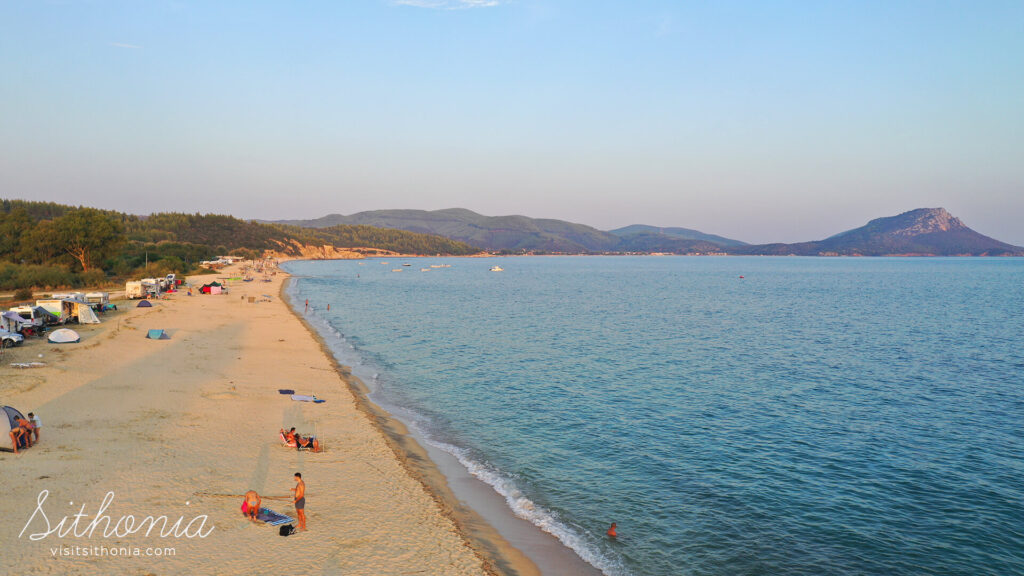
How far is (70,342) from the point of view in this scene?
3572 centimetres

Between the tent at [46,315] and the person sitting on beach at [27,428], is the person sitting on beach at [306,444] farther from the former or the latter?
the tent at [46,315]

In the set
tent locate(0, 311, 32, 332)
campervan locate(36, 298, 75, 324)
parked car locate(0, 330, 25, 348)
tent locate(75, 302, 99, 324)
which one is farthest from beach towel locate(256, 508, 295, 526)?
tent locate(75, 302, 99, 324)

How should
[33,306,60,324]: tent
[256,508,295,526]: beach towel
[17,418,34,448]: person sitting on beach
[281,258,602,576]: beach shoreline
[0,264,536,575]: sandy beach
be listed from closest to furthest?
[0,264,536,575]: sandy beach < [281,258,602,576]: beach shoreline < [256,508,295,526]: beach towel < [17,418,34,448]: person sitting on beach < [33,306,60,324]: tent

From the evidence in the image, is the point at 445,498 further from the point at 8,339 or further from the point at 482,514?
the point at 8,339

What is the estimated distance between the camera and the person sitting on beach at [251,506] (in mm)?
14281

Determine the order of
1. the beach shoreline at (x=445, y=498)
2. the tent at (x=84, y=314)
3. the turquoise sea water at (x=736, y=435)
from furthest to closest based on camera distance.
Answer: the tent at (x=84, y=314), the turquoise sea water at (x=736, y=435), the beach shoreline at (x=445, y=498)

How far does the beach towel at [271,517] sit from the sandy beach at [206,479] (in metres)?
0.28

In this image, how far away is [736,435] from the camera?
78.7 ft

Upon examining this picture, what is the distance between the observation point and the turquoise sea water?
50.3ft

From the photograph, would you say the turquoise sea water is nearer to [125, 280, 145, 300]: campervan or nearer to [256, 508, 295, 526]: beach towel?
[256, 508, 295, 526]: beach towel

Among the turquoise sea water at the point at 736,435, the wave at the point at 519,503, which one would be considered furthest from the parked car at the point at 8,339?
the wave at the point at 519,503

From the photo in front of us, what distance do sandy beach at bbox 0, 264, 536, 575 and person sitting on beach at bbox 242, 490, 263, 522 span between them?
213 mm

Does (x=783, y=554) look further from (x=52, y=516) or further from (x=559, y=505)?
(x=52, y=516)

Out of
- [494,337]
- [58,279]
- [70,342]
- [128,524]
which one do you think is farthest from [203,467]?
[58,279]
